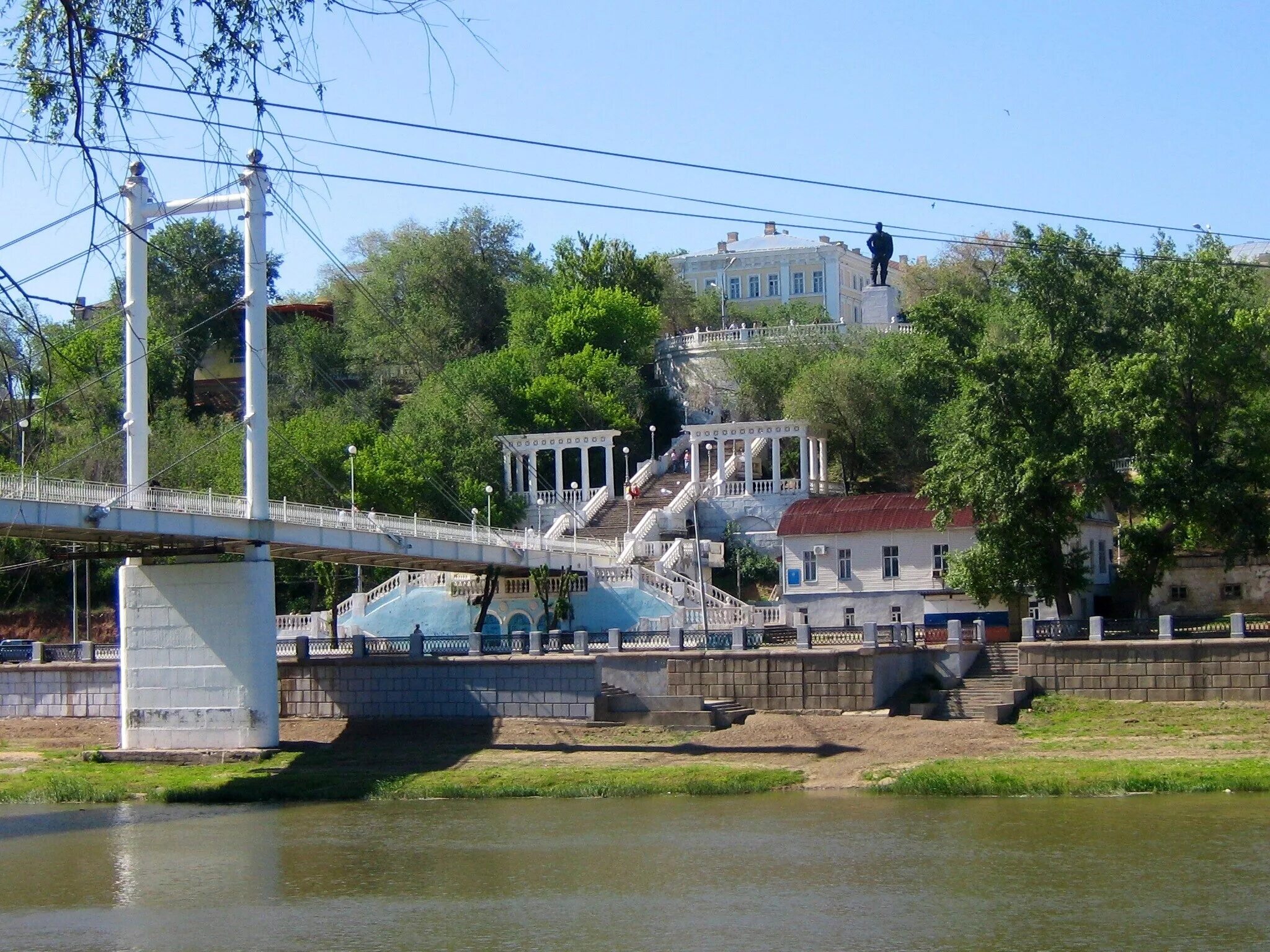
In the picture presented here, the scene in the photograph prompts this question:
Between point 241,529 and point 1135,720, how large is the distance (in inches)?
873

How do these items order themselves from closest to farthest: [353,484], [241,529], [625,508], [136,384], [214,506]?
1. [214,506]
2. [241,529]
3. [136,384]
4. [353,484]
5. [625,508]

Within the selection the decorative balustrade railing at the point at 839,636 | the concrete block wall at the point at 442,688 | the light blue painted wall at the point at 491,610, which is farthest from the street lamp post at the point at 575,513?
the decorative balustrade railing at the point at 839,636

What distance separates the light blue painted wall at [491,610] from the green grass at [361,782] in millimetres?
16346

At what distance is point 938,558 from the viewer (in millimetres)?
55625

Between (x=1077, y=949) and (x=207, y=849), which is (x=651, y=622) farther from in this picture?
(x=1077, y=949)

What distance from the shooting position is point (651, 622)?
54.8 m

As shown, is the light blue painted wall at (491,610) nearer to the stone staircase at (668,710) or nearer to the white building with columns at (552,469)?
the white building with columns at (552,469)

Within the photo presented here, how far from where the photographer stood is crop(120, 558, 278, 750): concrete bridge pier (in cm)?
4231

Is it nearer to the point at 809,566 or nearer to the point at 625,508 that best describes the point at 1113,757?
the point at 809,566

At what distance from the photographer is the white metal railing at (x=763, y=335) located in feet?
267

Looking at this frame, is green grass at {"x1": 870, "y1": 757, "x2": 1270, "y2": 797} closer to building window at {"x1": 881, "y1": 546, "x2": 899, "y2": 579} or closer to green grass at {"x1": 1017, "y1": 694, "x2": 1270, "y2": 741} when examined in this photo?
green grass at {"x1": 1017, "y1": 694, "x2": 1270, "y2": 741}

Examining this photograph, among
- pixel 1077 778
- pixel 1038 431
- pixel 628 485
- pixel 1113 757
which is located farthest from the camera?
pixel 628 485

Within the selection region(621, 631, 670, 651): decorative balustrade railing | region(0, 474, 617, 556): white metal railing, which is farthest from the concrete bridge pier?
region(621, 631, 670, 651): decorative balustrade railing

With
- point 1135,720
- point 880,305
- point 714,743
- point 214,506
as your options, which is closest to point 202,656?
point 214,506
